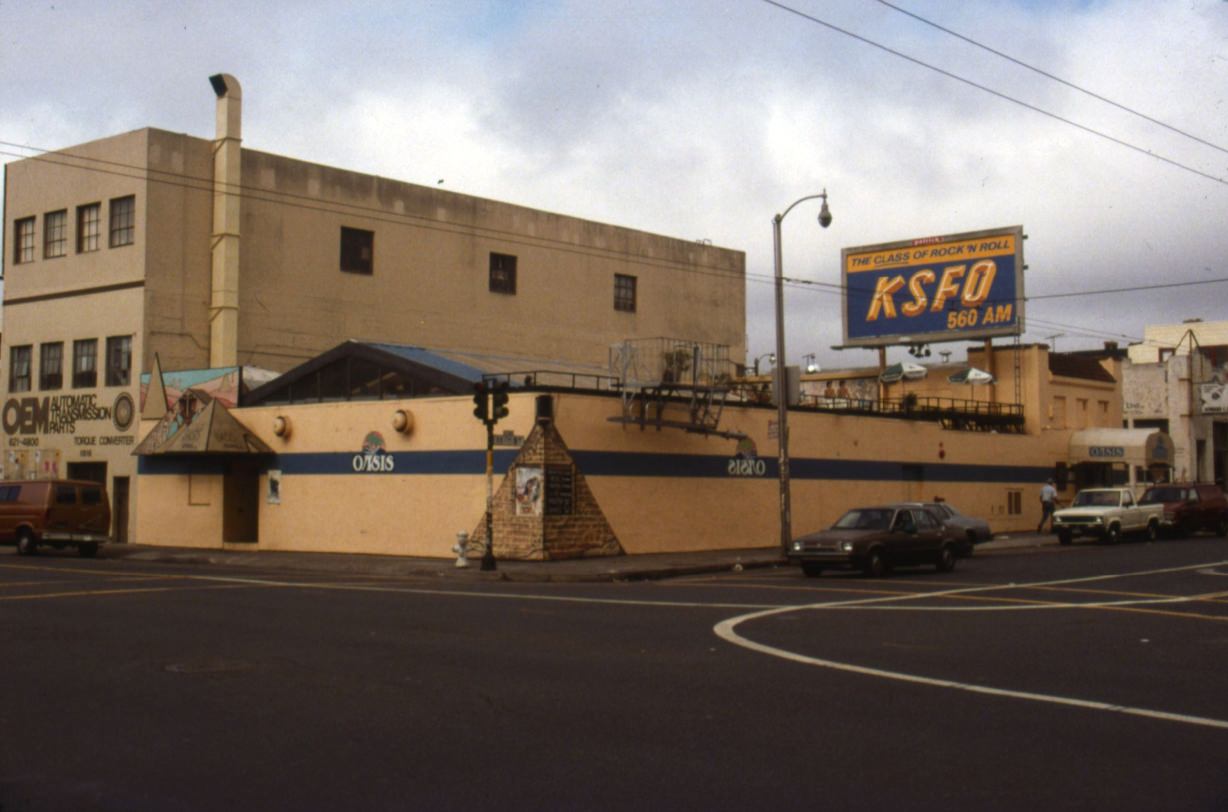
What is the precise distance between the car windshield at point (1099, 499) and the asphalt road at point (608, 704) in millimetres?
20300

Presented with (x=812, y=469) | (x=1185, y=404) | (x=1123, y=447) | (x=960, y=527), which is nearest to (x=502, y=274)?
(x=812, y=469)

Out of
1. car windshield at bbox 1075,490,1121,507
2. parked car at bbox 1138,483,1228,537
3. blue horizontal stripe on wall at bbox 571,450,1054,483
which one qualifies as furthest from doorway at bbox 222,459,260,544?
parked car at bbox 1138,483,1228,537

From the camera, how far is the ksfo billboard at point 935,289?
1834 inches

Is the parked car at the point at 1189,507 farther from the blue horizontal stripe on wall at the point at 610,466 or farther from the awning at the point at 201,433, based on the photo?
the awning at the point at 201,433

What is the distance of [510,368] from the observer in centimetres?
3653

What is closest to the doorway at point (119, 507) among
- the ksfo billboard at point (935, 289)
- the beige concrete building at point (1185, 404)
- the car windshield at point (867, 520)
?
the car windshield at point (867, 520)

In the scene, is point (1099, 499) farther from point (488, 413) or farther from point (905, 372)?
point (488, 413)

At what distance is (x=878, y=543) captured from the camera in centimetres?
2448

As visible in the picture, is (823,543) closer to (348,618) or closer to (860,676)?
(348,618)

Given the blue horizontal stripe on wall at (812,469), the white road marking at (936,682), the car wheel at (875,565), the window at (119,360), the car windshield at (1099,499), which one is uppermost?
the window at (119,360)

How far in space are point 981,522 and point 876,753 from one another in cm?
2896

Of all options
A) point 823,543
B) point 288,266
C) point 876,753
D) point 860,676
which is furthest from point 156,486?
point 876,753

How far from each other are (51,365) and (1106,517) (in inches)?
1356

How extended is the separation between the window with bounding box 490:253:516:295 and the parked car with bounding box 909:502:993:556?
19.7 metres
